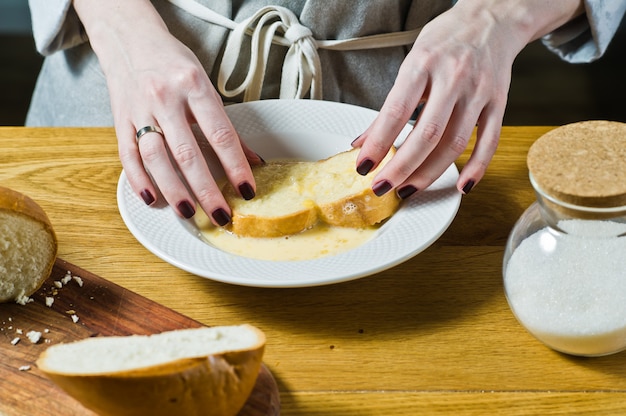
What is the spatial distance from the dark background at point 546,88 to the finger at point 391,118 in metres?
1.96

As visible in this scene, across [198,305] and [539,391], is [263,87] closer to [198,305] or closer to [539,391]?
[198,305]

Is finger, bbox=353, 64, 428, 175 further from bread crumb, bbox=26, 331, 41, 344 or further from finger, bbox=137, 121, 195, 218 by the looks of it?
bread crumb, bbox=26, 331, 41, 344

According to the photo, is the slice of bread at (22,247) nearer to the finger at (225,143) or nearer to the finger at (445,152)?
the finger at (225,143)

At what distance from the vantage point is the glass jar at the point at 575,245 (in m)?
0.71

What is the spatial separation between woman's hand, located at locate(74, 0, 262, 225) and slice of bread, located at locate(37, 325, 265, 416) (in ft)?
0.91

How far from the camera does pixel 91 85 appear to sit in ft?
4.89

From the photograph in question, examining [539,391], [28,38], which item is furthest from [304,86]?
[28,38]

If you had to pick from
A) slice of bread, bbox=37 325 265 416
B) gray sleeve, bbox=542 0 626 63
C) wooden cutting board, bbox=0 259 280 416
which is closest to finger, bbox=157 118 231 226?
wooden cutting board, bbox=0 259 280 416

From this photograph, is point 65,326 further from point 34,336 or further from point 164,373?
point 164,373

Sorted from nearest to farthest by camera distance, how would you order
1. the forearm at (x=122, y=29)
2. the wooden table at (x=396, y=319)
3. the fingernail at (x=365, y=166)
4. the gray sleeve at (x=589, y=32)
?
the wooden table at (x=396, y=319) < the fingernail at (x=365, y=166) < the forearm at (x=122, y=29) < the gray sleeve at (x=589, y=32)

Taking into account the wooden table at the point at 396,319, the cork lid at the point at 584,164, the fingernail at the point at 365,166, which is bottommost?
the wooden table at the point at 396,319

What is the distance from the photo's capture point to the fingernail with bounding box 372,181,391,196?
3.27ft

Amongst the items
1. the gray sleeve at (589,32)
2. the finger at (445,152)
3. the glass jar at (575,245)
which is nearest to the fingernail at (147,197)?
the finger at (445,152)

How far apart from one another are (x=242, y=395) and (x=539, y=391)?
12.4 inches
